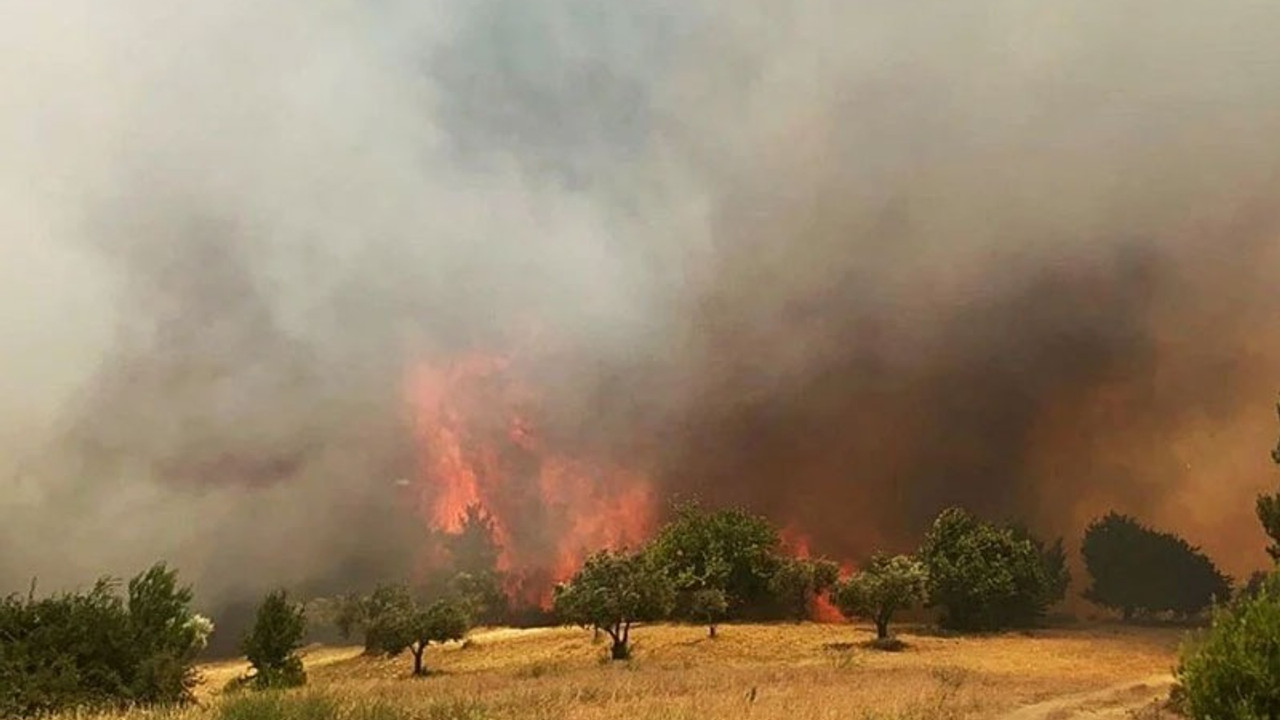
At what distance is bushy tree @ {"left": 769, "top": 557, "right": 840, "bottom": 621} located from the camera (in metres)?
78.9

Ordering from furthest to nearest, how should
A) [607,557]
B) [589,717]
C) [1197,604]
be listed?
[1197,604] → [607,557] → [589,717]

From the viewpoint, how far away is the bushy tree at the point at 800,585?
78938 mm

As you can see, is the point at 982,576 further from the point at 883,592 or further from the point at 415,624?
the point at 415,624

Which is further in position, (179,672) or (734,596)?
(734,596)

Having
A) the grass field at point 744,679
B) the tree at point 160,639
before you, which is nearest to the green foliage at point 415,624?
the grass field at point 744,679

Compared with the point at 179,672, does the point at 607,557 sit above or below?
above

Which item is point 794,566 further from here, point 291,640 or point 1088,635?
point 291,640

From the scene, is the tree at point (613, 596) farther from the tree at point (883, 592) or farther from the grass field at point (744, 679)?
the tree at point (883, 592)

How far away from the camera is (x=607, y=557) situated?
5894 cm

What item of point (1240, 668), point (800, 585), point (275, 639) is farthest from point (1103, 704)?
point (800, 585)

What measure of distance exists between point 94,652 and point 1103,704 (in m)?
39.7

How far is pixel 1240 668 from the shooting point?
15648mm

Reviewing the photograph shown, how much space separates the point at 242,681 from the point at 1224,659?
133 ft

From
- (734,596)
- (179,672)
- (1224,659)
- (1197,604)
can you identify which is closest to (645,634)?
(734,596)
